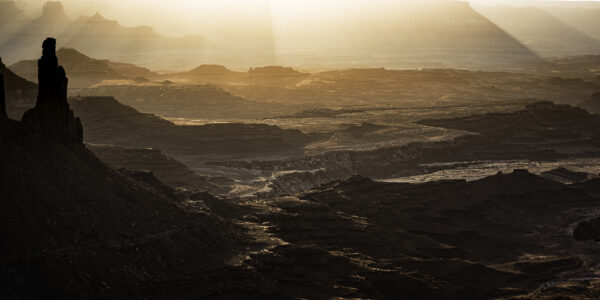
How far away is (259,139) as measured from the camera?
63.2 metres

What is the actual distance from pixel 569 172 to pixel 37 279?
134ft

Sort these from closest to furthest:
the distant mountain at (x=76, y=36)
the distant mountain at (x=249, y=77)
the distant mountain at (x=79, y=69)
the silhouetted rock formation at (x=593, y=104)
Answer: the silhouetted rock formation at (x=593, y=104), the distant mountain at (x=79, y=69), the distant mountain at (x=249, y=77), the distant mountain at (x=76, y=36)

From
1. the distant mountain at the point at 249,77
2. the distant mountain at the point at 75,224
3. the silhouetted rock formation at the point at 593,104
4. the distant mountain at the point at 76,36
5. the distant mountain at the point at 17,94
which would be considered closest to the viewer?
the distant mountain at the point at 75,224

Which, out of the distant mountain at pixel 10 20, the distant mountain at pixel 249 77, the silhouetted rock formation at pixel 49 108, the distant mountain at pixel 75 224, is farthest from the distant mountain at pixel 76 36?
the distant mountain at pixel 75 224

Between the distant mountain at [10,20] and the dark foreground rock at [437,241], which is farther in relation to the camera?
the distant mountain at [10,20]

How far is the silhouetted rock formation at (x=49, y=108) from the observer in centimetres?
2569

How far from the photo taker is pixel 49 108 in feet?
85.9

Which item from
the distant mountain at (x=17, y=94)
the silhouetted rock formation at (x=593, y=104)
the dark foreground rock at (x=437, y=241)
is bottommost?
the dark foreground rock at (x=437, y=241)

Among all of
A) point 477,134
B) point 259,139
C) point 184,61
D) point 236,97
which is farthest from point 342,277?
point 184,61

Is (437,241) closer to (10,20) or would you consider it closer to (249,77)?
(249,77)

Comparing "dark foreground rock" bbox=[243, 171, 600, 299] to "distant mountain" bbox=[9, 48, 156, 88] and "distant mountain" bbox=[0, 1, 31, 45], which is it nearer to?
"distant mountain" bbox=[9, 48, 156, 88]

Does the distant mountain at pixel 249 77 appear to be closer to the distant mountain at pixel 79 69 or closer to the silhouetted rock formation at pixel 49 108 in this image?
the distant mountain at pixel 79 69

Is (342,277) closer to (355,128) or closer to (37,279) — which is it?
(37,279)

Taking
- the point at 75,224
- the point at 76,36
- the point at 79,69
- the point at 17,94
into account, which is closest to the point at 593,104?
the point at 17,94
